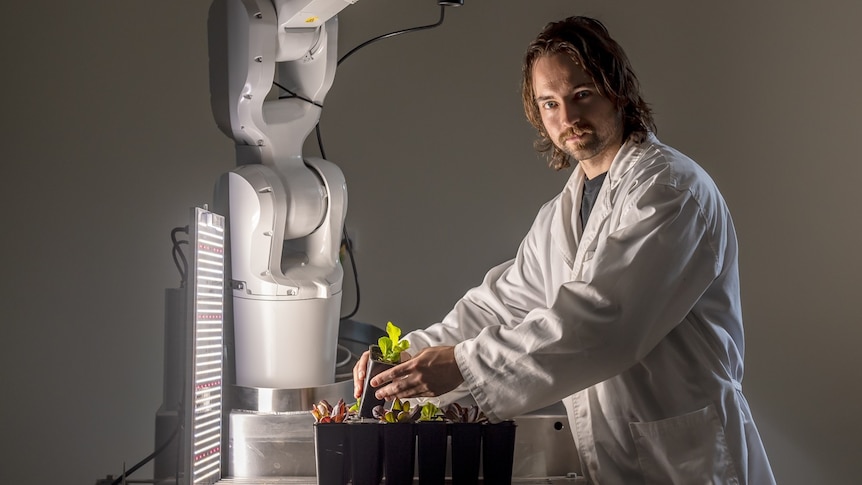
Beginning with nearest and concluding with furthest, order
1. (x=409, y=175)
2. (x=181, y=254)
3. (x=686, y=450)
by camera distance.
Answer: (x=686, y=450) → (x=181, y=254) → (x=409, y=175)

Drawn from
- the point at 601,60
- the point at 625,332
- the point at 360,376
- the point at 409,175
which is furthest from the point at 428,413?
the point at 409,175

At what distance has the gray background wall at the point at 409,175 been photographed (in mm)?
2680

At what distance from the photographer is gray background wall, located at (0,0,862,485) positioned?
268 cm

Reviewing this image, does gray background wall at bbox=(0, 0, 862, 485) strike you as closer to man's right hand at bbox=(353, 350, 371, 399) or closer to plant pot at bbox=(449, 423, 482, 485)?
man's right hand at bbox=(353, 350, 371, 399)

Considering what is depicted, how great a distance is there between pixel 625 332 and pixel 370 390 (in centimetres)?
36

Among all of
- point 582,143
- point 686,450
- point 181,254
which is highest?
Answer: point 582,143

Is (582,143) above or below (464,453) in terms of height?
above

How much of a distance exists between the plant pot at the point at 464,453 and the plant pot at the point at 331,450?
0.46 ft

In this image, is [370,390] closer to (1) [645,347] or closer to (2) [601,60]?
(1) [645,347]

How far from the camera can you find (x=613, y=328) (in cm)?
118

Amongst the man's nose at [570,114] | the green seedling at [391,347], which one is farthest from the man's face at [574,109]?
the green seedling at [391,347]

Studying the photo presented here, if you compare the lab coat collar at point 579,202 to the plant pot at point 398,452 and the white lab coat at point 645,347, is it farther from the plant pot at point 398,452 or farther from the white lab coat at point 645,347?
the plant pot at point 398,452

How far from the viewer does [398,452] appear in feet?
3.67

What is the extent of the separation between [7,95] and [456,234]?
4.83 feet
